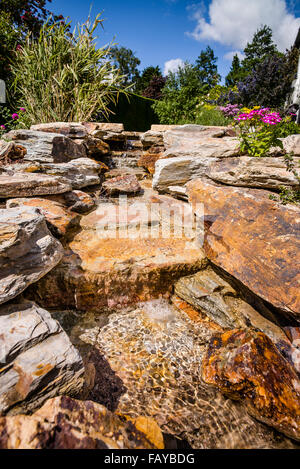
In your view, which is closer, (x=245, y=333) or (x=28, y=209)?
(x=245, y=333)

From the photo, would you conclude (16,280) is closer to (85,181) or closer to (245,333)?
(245,333)

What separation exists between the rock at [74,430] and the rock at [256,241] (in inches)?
54.9

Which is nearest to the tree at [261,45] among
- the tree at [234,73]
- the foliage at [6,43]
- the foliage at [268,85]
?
the tree at [234,73]

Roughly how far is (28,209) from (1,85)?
18.7ft

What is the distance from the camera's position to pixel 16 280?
66.2 inches

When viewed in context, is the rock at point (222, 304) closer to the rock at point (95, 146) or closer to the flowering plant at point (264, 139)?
the flowering plant at point (264, 139)

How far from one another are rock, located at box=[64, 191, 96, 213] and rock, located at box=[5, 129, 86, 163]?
0.80 meters

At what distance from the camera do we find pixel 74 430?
106 cm

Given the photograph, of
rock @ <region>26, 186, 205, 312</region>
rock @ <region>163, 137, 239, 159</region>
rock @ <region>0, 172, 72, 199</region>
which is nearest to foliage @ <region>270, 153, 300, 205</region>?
rock @ <region>163, 137, 239, 159</region>

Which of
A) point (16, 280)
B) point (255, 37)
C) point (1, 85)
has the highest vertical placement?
point (255, 37)

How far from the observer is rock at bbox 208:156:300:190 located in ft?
8.45

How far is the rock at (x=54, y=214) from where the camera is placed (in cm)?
257

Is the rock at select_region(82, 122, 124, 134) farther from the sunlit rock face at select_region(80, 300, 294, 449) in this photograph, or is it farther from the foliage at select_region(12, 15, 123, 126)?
the sunlit rock face at select_region(80, 300, 294, 449)
